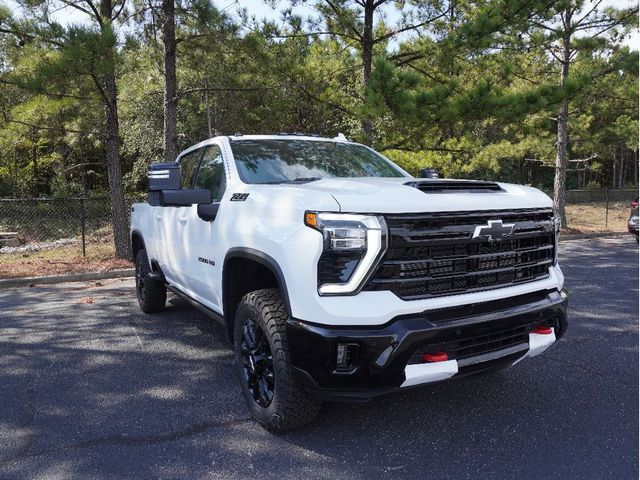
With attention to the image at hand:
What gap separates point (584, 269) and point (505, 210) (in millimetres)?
7015

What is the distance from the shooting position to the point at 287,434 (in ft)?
9.93

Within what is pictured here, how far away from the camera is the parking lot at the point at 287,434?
2.70 metres

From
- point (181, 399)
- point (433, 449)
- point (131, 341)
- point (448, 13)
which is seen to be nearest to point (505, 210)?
point (433, 449)

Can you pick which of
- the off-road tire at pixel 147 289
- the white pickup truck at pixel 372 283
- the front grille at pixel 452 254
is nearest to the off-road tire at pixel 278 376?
the white pickup truck at pixel 372 283

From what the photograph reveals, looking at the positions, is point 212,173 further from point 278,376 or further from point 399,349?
point 399,349

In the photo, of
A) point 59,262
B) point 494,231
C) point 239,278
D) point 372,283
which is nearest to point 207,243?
point 239,278

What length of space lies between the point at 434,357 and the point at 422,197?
839 millimetres

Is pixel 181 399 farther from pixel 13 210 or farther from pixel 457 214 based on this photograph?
pixel 13 210

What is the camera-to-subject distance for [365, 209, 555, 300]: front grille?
257 cm

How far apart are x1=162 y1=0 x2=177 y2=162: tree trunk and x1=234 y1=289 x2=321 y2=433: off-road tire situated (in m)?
7.93

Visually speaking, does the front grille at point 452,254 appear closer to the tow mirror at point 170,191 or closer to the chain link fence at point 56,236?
the tow mirror at point 170,191

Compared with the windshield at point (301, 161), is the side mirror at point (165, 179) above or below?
below

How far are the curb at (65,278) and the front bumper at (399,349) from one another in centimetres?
771

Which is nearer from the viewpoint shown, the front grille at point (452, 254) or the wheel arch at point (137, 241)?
the front grille at point (452, 254)
